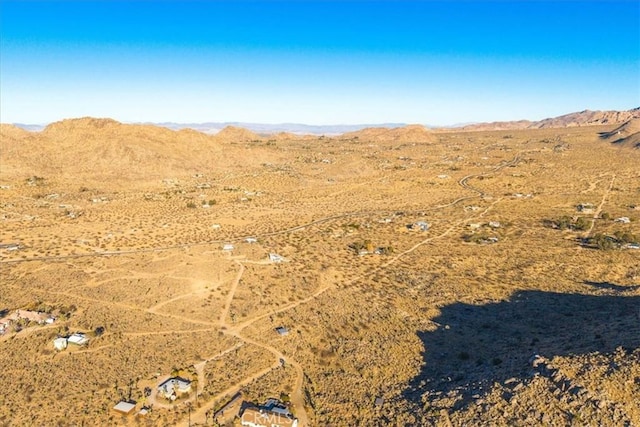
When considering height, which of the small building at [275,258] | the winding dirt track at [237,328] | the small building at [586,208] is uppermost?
the small building at [586,208]

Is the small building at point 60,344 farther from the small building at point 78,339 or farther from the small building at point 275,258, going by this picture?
the small building at point 275,258

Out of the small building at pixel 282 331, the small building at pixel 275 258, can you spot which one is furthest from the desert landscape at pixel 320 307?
the small building at pixel 275 258

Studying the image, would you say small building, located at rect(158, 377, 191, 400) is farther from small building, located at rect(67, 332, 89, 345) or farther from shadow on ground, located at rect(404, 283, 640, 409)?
shadow on ground, located at rect(404, 283, 640, 409)

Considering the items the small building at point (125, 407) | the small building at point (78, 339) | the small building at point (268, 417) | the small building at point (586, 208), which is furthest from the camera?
the small building at point (586, 208)

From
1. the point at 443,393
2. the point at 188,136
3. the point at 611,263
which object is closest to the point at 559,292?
the point at 611,263

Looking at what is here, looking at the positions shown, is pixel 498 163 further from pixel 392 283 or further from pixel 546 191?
pixel 392 283

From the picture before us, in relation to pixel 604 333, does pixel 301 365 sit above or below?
below

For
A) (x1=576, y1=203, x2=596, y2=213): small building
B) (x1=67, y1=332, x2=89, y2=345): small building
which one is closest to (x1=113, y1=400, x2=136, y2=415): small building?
(x1=67, y1=332, x2=89, y2=345): small building

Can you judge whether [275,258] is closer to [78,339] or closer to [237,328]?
[237,328]
